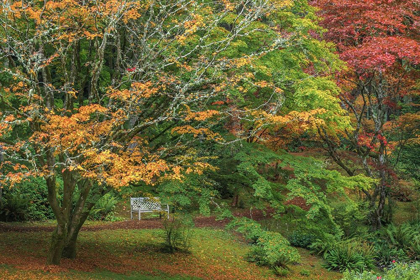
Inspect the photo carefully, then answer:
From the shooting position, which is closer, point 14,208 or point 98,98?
point 98,98

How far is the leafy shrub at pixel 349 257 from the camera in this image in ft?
46.9

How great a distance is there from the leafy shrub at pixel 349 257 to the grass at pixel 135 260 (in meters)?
0.49

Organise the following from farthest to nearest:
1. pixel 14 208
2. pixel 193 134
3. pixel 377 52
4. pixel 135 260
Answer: pixel 14 208 < pixel 377 52 < pixel 135 260 < pixel 193 134

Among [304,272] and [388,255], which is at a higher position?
[388,255]

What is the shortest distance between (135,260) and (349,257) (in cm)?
750

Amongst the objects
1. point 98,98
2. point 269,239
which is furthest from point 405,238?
point 98,98

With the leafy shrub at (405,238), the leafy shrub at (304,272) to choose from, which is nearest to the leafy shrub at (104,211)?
the leafy shrub at (304,272)

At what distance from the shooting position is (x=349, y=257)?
14469mm

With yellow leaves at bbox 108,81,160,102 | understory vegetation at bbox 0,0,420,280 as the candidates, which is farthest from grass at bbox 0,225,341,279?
yellow leaves at bbox 108,81,160,102

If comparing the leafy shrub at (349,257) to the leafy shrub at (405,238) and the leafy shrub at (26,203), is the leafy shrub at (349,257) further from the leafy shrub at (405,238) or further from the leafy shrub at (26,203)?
the leafy shrub at (26,203)

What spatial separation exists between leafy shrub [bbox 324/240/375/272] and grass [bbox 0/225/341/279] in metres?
0.49

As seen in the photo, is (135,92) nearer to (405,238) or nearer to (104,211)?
(104,211)

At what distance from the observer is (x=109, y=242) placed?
13.2 metres

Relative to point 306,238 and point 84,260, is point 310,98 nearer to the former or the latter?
point 84,260
